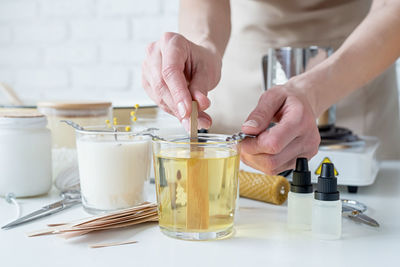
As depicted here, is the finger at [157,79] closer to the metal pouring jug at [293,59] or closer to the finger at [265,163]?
the finger at [265,163]

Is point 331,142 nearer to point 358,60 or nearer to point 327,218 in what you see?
point 358,60

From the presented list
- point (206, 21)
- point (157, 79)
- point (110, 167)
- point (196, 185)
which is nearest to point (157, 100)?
point (157, 79)

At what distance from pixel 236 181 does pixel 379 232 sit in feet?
0.74

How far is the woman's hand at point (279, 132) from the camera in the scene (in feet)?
2.36

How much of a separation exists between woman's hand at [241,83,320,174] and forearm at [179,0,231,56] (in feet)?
1.22

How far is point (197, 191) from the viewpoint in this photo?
0.65 m

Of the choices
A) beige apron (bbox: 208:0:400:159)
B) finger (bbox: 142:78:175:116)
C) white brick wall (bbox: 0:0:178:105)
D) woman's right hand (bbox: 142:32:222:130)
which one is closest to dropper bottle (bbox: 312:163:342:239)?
woman's right hand (bbox: 142:32:222:130)

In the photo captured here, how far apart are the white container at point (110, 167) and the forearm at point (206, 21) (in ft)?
1.32

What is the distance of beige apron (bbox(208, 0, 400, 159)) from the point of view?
4.51ft

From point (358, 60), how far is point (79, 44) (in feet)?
4.67

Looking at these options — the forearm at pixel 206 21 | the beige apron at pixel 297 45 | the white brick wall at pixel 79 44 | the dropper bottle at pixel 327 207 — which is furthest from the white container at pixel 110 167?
the white brick wall at pixel 79 44

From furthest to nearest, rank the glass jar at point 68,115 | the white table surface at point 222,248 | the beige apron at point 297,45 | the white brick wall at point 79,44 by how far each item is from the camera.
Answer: the white brick wall at point 79,44
the beige apron at point 297,45
the glass jar at point 68,115
the white table surface at point 222,248

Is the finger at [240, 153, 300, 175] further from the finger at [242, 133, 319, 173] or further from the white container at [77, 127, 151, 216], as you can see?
the white container at [77, 127, 151, 216]

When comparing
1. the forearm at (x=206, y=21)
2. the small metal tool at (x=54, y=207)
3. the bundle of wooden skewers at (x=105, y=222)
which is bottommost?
the small metal tool at (x=54, y=207)
